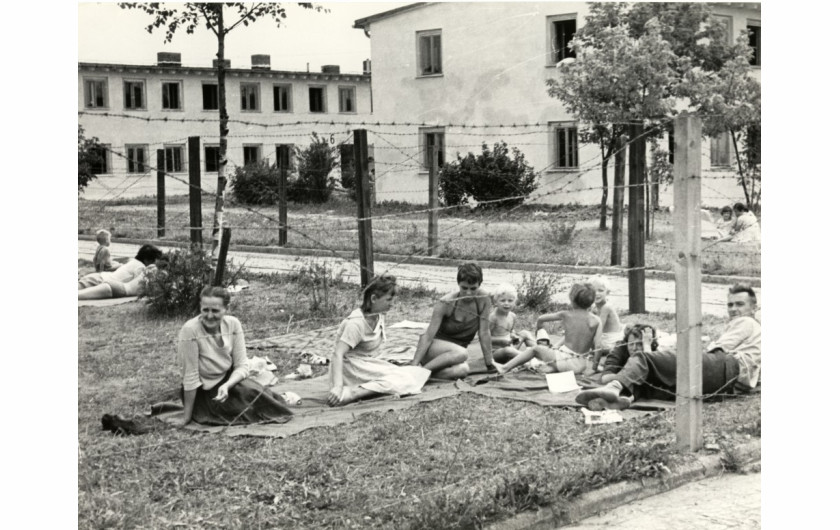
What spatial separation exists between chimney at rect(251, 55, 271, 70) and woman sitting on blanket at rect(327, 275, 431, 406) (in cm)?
235

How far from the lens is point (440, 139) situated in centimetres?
2159

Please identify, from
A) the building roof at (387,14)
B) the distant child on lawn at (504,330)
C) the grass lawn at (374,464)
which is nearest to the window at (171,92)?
the grass lawn at (374,464)

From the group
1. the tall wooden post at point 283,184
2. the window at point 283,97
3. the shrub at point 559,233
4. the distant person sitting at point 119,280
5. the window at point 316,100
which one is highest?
the window at point 316,100

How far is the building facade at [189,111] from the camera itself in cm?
845

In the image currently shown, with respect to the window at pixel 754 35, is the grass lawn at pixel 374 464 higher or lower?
lower

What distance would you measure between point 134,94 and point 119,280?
3.58 meters

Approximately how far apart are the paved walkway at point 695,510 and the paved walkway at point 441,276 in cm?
623

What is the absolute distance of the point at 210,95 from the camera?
34.5 feet

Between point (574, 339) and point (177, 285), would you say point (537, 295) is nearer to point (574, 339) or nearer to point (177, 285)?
point (574, 339)

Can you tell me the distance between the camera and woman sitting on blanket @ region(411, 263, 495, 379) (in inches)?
313

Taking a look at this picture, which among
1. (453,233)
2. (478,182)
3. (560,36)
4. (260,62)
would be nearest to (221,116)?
(260,62)

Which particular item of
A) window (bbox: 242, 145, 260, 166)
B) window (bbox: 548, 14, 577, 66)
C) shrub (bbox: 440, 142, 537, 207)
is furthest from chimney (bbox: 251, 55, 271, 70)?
window (bbox: 548, 14, 577, 66)

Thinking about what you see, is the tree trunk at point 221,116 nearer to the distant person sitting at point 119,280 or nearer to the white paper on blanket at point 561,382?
the distant person sitting at point 119,280

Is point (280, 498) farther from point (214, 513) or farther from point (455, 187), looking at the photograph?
point (455, 187)
